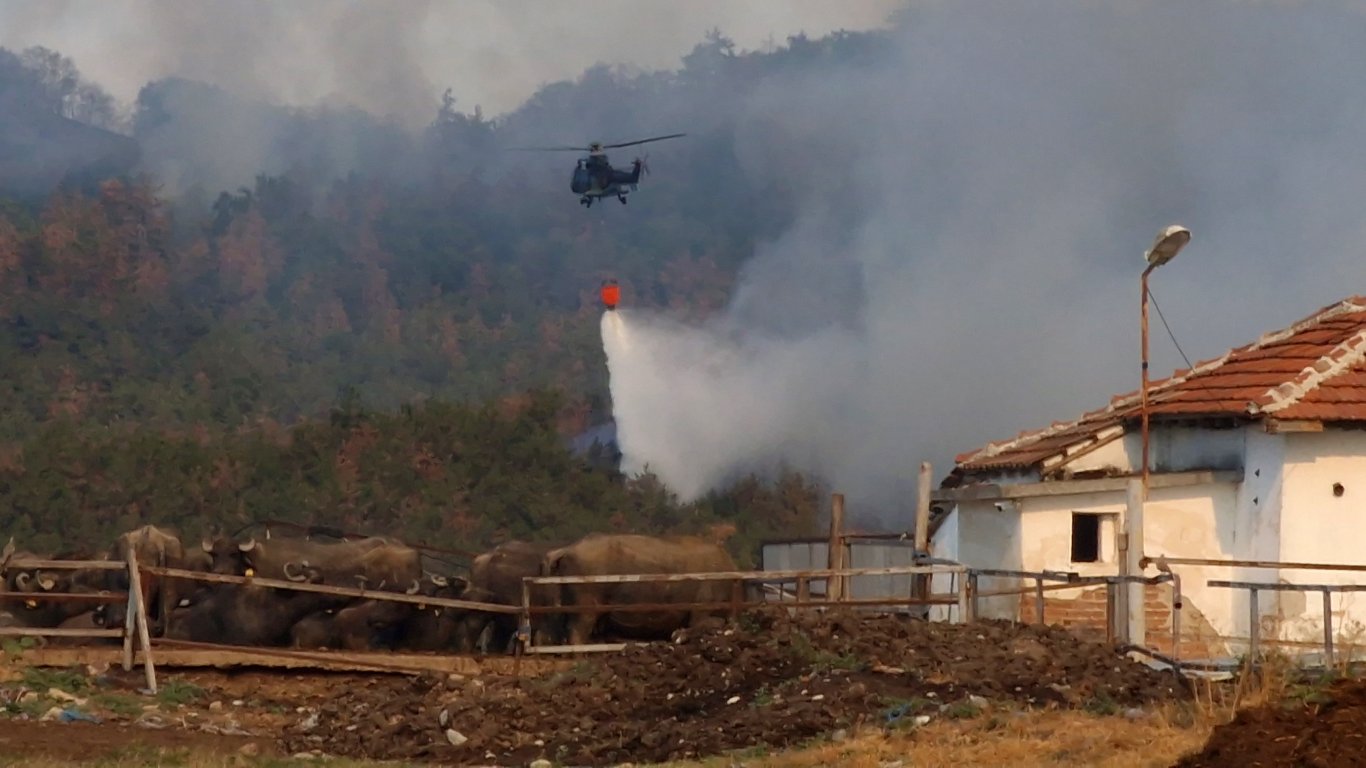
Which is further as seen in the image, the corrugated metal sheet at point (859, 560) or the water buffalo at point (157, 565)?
the corrugated metal sheet at point (859, 560)

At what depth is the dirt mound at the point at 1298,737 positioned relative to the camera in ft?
42.7

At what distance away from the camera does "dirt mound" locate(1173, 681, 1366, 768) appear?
13.0m

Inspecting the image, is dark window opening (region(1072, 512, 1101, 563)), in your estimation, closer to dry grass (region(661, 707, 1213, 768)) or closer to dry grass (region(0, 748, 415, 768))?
dry grass (region(661, 707, 1213, 768))

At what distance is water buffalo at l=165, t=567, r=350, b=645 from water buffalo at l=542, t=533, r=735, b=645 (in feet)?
10.3

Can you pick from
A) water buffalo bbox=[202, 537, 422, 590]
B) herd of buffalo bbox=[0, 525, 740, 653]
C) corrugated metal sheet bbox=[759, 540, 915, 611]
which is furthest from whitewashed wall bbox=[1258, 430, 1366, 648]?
water buffalo bbox=[202, 537, 422, 590]

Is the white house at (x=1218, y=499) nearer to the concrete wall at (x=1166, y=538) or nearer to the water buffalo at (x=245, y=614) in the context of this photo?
the concrete wall at (x=1166, y=538)

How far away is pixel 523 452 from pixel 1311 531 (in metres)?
28.0

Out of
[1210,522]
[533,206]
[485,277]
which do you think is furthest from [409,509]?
[533,206]

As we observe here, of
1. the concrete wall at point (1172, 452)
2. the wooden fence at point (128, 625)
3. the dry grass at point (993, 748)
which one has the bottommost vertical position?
the dry grass at point (993, 748)

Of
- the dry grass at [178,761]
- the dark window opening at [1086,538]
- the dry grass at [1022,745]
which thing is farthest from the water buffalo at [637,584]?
the dry grass at [1022,745]

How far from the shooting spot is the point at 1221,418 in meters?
25.9

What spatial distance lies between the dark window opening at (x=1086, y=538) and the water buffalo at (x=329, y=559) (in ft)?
30.3

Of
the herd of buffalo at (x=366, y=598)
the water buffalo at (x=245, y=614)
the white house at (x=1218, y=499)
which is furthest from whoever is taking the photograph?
the herd of buffalo at (x=366, y=598)

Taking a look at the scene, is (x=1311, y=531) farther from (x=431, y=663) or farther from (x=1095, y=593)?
(x=431, y=663)
